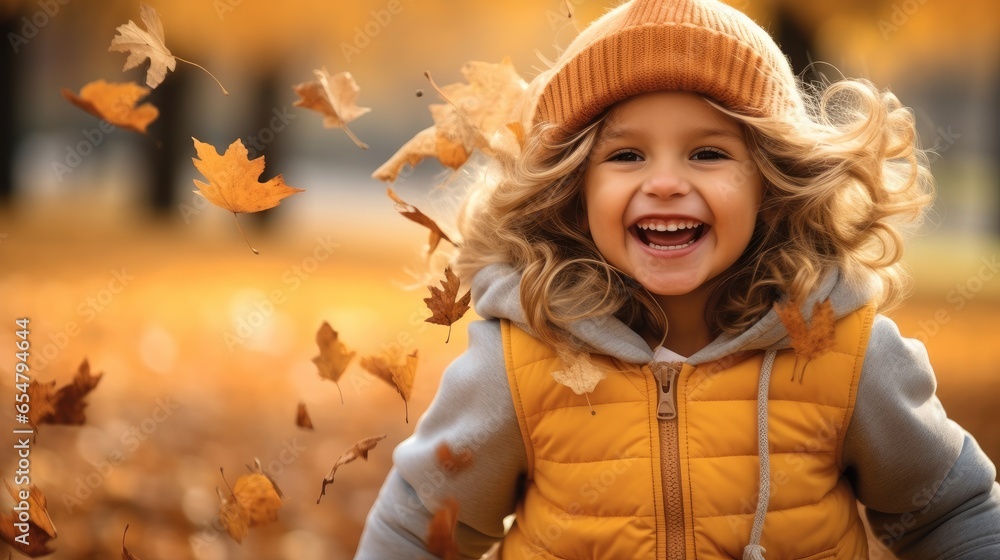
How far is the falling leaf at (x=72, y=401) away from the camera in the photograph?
256cm

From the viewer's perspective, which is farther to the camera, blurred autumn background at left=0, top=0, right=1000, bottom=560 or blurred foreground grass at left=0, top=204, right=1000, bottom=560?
blurred autumn background at left=0, top=0, right=1000, bottom=560

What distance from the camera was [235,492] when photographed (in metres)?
2.42

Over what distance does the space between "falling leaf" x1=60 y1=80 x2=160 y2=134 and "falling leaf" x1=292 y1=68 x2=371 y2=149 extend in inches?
15.2

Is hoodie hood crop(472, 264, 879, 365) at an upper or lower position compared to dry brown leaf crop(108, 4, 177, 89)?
lower

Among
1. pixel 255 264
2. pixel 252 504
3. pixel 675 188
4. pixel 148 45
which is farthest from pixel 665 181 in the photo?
pixel 255 264

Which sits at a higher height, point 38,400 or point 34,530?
point 38,400

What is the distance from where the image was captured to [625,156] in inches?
83.5

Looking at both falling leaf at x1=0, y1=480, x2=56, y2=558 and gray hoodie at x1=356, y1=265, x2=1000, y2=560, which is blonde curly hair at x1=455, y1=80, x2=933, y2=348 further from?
falling leaf at x1=0, y1=480, x2=56, y2=558

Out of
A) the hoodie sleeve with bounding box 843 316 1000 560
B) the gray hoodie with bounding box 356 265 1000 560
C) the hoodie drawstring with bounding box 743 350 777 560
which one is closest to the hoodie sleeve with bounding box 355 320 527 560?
the gray hoodie with bounding box 356 265 1000 560

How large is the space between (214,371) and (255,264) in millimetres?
3660

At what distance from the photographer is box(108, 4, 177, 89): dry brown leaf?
2115mm


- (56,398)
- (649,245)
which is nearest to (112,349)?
(56,398)

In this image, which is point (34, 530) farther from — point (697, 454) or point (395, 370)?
point (697, 454)

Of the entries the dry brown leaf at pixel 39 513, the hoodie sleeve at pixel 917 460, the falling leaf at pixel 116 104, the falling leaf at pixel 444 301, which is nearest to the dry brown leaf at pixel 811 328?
the hoodie sleeve at pixel 917 460
